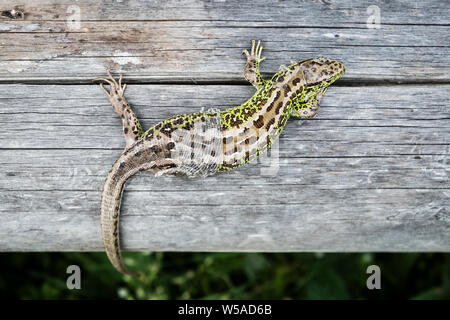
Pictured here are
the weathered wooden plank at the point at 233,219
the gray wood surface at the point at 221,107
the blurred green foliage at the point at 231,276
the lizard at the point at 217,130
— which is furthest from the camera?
the blurred green foliage at the point at 231,276

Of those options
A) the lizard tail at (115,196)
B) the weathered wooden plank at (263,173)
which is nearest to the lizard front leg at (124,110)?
the lizard tail at (115,196)

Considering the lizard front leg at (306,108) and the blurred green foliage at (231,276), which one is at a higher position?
the lizard front leg at (306,108)

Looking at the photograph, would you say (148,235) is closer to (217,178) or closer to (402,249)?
(217,178)

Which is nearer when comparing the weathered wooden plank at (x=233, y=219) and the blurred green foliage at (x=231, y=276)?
the weathered wooden plank at (x=233, y=219)

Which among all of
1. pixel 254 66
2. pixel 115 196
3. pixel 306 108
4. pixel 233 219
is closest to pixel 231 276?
pixel 233 219

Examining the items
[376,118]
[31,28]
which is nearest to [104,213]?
[31,28]

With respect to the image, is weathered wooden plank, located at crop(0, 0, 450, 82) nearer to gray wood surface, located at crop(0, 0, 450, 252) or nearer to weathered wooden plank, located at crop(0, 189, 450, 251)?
gray wood surface, located at crop(0, 0, 450, 252)

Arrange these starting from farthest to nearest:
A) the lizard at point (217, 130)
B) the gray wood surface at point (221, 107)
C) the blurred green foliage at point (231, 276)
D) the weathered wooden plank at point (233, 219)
Answer: the blurred green foliage at point (231, 276)
the weathered wooden plank at point (233, 219)
the gray wood surface at point (221, 107)
the lizard at point (217, 130)

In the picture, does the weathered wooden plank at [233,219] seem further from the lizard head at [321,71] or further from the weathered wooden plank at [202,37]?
the weathered wooden plank at [202,37]
